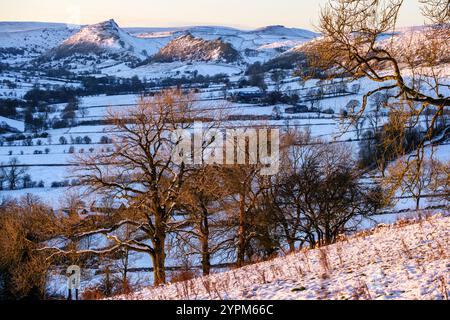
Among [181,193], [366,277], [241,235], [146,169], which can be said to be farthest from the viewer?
[241,235]

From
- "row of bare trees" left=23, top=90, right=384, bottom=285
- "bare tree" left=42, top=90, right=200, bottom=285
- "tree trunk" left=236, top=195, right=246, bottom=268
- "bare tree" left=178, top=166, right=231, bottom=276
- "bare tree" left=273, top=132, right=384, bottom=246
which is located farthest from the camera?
"bare tree" left=273, top=132, right=384, bottom=246

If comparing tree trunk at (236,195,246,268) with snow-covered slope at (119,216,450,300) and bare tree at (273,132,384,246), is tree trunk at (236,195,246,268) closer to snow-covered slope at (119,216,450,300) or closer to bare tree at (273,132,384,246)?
bare tree at (273,132,384,246)

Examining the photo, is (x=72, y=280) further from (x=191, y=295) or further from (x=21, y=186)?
(x=21, y=186)

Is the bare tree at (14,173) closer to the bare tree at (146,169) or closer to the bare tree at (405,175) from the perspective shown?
the bare tree at (146,169)

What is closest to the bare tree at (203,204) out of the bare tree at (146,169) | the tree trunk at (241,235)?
the bare tree at (146,169)

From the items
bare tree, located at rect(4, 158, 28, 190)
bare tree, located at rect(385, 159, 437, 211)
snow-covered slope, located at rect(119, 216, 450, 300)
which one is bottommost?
bare tree, located at rect(4, 158, 28, 190)

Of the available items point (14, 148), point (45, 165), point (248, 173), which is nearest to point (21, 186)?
point (45, 165)

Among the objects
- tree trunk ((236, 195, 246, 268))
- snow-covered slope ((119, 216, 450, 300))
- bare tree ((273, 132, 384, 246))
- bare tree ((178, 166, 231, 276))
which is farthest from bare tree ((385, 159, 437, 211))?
bare tree ((273, 132, 384, 246))

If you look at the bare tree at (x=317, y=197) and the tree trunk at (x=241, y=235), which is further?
the bare tree at (x=317, y=197)

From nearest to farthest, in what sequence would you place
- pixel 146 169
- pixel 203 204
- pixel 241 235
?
pixel 146 169, pixel 203 204, pixel 241 235

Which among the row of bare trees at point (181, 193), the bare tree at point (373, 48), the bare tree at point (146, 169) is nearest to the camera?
the bare tree at point (373, 48)

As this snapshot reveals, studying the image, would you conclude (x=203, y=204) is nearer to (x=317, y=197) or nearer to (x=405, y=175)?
(x=317, y=197)

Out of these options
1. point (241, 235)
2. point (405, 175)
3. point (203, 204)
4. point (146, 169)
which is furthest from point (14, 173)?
point (405, 175)

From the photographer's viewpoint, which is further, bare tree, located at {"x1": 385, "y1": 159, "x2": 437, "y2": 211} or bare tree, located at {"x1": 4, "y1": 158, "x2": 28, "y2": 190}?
bare tree, located at {"x1": 4, "y1": 158, "x2": 28, "y2": 190}
